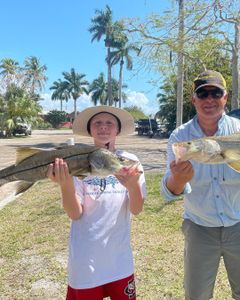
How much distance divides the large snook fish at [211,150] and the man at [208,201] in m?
0.53

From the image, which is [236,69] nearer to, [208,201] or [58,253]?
[58,253]

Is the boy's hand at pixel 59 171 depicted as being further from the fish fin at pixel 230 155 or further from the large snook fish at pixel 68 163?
the fish fin at pixel 230 155

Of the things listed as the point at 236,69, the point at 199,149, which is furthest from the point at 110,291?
the point at 236,69

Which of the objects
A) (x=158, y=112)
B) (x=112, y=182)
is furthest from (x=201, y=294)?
(x=158, y=112)

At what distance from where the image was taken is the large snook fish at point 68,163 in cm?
221

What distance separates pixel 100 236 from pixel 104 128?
72 cm

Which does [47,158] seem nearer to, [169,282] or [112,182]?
[112,182]

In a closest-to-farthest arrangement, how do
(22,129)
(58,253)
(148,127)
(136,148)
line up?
1. (58,253)
2. (136,148)
3. (22,129)
4. (148,127)

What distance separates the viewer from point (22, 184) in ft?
7.97

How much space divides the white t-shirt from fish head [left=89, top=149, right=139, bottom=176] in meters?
0.43

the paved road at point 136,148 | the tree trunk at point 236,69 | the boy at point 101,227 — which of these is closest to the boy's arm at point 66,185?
the boy at point 101,227

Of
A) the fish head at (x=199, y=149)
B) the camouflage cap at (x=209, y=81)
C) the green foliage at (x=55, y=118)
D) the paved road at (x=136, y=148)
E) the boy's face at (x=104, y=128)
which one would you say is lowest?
the paved road at (x=136, y=148)

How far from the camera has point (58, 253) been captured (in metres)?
5.43

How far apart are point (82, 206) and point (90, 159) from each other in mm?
549
